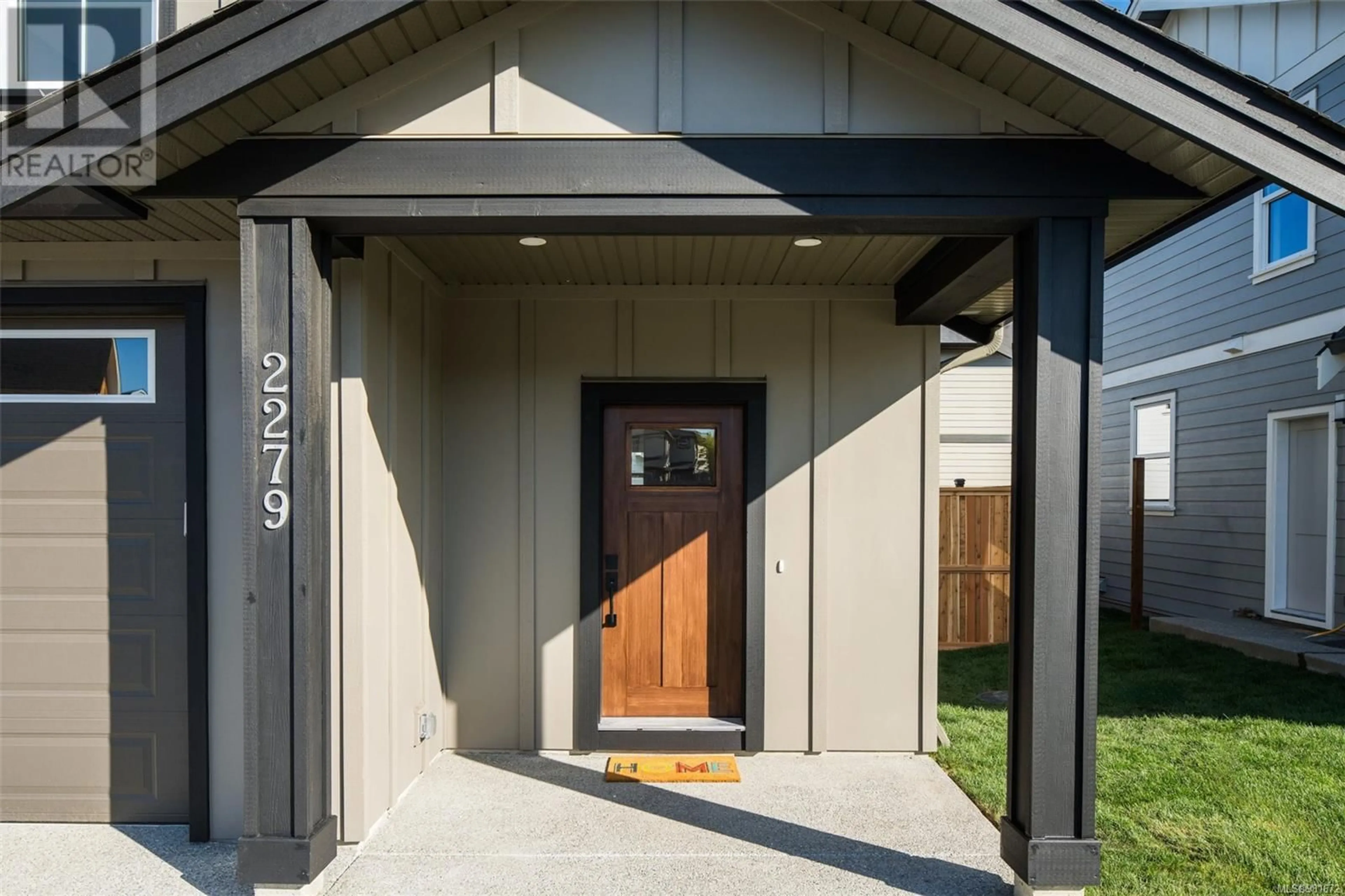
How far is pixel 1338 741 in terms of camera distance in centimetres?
500

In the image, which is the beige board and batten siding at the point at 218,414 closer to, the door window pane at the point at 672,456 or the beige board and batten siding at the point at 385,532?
the beige board and batten siding at the point at 385,532

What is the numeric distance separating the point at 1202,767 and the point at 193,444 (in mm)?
5223

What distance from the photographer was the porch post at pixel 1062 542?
3164mm

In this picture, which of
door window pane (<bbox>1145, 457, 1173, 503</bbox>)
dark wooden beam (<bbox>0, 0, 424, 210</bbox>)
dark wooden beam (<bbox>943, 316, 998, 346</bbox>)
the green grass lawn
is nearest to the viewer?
dark wooden beam (<bbox>0, 0, 424, 210</bbox>)

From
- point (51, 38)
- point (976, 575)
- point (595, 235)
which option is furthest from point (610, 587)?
point (976, 575)

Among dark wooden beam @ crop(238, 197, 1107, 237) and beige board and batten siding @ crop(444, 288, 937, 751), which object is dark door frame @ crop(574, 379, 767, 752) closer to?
beige board and batten siding @ crop(444, 288, 937, 751)

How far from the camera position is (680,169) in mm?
3129

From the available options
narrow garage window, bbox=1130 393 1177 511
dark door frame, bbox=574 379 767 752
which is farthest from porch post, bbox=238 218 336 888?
narrow garage window, bbox=1130 393 1177 511

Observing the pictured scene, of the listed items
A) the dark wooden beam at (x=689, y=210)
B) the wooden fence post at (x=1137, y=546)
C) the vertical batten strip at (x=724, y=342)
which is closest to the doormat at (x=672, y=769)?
the vertical batten strip at (x=724, y=342)

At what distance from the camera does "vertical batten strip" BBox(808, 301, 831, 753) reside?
5051 millimetres

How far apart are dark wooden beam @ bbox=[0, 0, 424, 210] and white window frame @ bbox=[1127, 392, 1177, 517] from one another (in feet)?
29.1

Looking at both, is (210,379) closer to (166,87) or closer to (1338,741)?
(166,87)

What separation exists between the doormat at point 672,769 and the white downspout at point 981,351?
9.14 ft

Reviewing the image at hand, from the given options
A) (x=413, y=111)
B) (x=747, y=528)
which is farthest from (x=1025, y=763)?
(x=413, y=111)
